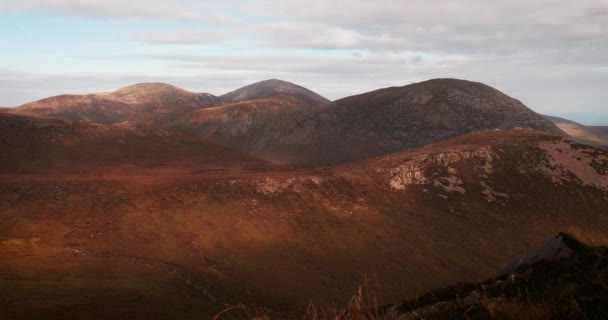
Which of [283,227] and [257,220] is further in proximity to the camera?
[257,220]

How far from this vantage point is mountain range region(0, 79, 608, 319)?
2334 inches

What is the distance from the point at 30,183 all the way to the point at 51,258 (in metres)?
34.3

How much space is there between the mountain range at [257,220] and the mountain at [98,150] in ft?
2.35

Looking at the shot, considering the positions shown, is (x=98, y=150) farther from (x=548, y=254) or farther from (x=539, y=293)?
(x=539, y=293)

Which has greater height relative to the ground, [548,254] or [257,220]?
[548,254]

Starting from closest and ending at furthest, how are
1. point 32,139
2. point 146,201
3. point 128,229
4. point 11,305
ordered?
point 11,305
point 128,229
point 146,201
point 32,139

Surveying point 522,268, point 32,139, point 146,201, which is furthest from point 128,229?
point 32,139

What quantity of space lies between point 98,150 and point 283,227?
262 ft

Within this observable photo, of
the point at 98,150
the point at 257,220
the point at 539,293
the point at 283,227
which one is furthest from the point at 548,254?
the point at 98,150

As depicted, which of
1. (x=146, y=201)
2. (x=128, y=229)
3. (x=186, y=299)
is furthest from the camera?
(x=146, y=201)

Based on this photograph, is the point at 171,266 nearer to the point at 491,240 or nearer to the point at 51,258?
the point at 51,258

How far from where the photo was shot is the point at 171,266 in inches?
2672

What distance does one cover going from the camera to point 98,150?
140125 millimetres

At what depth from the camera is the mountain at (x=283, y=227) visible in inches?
2290
